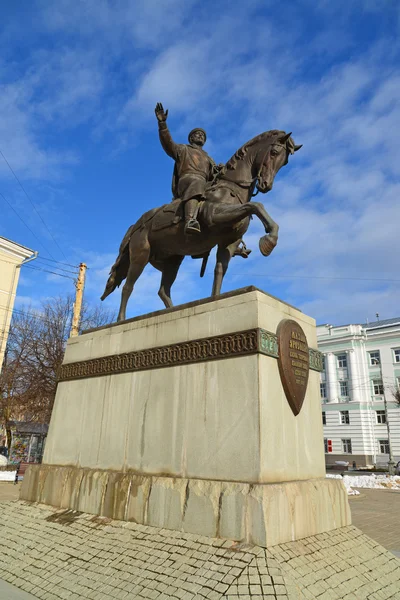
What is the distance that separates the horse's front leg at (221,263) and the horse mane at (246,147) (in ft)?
4.01

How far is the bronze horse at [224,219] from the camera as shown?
6403mm

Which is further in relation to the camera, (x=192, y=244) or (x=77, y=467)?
(x=192, y=244)

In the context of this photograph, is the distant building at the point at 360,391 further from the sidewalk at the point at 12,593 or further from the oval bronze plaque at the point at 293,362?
the sidewalk at the point at 12,593

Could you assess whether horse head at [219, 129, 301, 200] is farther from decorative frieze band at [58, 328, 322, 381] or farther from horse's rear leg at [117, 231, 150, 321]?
decorative frieze band at [58, 328, 322, 381]

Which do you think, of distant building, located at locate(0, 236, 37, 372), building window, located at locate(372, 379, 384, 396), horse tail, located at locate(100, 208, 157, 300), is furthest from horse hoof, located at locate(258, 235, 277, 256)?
building window, located at locate(372, 379, 384, 396)

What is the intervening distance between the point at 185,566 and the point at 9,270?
3267cm

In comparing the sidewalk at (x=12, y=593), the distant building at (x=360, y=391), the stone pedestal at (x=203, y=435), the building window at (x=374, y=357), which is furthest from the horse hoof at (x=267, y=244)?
the building window at (x=374, y=357)

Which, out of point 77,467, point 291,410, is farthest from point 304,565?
point 77,467

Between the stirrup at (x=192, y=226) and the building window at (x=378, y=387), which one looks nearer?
the stirrup at (x=192, y=226)

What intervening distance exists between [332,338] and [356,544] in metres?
43.6

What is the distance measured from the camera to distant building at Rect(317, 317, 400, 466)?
41719mm

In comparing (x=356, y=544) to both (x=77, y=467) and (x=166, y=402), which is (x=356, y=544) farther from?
(x=77, y=467)

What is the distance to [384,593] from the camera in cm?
396

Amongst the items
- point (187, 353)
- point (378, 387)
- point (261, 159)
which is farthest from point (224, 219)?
point (378, 387)
